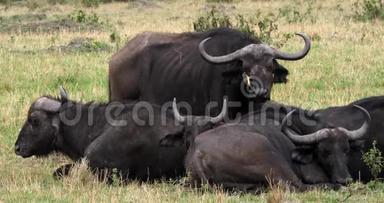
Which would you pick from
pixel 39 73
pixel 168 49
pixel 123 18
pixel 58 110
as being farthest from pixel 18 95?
pixel 123 18

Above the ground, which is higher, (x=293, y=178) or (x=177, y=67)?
(x=177, y=67)

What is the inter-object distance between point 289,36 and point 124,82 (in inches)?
280

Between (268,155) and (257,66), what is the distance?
216 centimetres

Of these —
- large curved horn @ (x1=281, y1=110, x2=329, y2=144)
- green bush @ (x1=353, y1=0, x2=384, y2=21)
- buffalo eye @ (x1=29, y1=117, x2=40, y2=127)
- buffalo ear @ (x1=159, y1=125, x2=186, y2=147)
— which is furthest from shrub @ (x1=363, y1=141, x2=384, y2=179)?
green bush @ (x1=353, y1=0, x2=384, y2=21)

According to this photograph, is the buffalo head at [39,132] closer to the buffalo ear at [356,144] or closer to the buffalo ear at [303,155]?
the buffalo ear at [303,155]

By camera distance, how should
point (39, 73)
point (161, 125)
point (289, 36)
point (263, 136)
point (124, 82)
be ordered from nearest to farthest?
point (263, 136) → point (161, 125) → point (124, 82) → point (39, 73) → point (289, 36)

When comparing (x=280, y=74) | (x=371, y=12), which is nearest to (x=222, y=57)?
(x=280, y=74)

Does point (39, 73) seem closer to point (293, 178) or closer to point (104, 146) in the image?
point (104, 146)

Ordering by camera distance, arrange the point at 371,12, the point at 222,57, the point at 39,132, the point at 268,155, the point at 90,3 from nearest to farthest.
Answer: the point at 268,155
the point at 39,132
the point at 222,57
the point at 371,12
the point at 90,3

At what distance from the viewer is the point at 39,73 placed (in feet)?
50.5

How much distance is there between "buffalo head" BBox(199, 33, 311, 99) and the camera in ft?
33.1

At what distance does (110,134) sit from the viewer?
9.21m

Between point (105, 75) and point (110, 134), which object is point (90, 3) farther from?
point (110, 134)

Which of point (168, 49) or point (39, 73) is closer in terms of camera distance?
point (168, 49)
